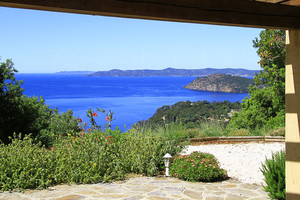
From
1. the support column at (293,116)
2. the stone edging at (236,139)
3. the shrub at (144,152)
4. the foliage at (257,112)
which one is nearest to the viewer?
the support column at (293,116)

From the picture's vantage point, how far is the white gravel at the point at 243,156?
5.84 metres

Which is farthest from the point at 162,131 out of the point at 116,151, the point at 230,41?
the point at 230,41

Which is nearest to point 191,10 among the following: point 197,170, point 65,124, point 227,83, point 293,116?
point 293,116

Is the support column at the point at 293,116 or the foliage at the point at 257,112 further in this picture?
the foliage at the point at 257,112

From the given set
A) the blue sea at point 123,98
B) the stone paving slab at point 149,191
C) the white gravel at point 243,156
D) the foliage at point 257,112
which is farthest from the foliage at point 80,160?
the foliage at point 257,112

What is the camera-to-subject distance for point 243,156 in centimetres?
733

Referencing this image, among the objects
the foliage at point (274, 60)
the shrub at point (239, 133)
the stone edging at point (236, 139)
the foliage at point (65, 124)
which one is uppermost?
the foliage at point (274, 60)

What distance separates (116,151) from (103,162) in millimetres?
630

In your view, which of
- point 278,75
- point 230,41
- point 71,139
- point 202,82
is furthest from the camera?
point 230,41

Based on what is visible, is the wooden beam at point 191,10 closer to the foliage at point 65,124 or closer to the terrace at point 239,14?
the terrace at point 239,14

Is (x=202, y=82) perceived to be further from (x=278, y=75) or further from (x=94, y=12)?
(x=94, y=12)

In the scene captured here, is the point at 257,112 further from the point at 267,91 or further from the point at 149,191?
the point at 149,191

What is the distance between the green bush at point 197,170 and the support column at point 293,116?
227 cm

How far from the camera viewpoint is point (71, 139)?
593 centimetres
